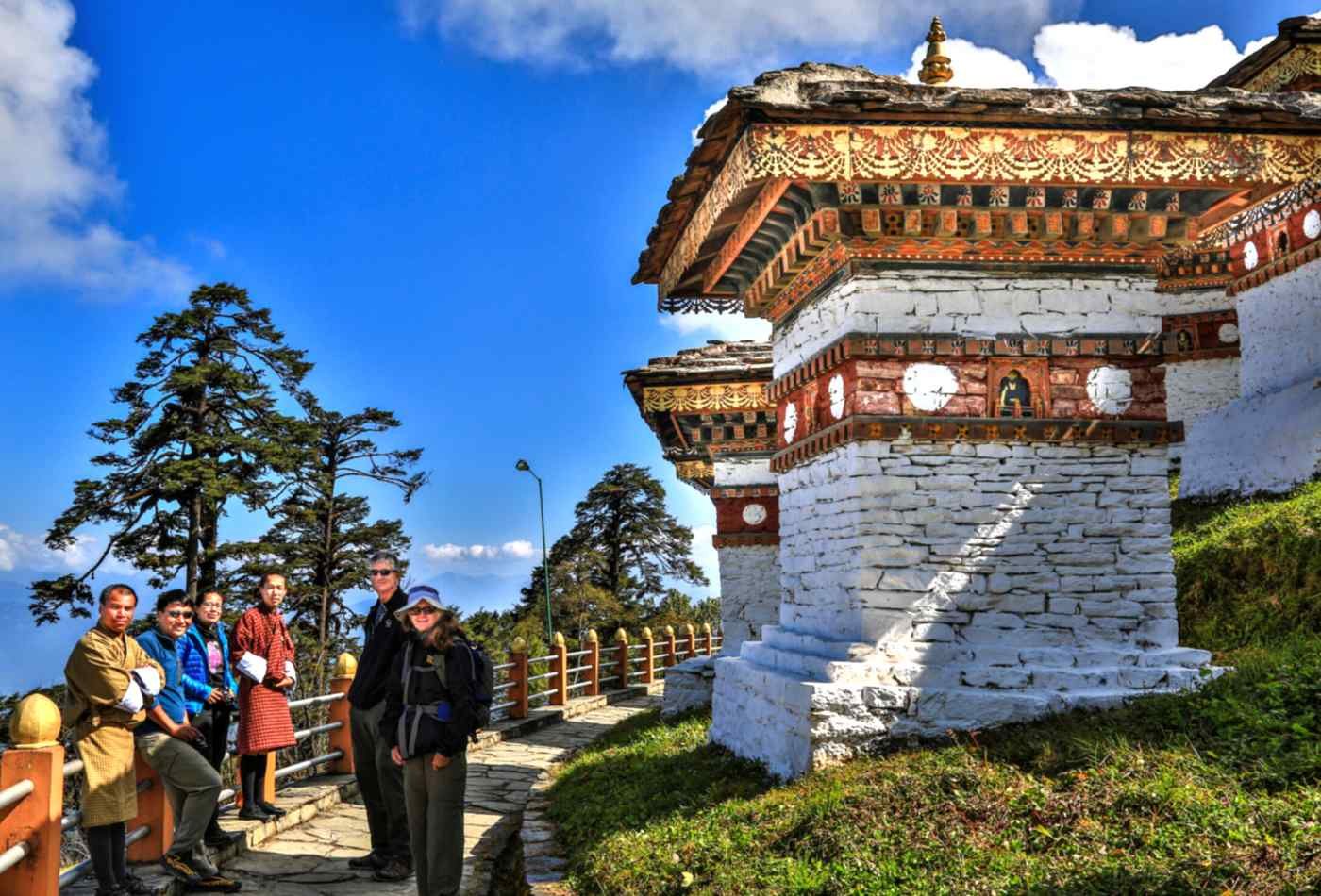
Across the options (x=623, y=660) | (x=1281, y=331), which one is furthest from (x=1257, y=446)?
(x=623, y=660)

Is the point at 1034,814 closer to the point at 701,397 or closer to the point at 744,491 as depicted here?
the point at 701,397

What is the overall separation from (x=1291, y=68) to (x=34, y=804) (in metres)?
18.0

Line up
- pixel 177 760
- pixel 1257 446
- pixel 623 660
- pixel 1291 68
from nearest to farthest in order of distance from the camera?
pixel 177 760 < pixel 1257 446 < pixel 1291 68 < pixel 623 660

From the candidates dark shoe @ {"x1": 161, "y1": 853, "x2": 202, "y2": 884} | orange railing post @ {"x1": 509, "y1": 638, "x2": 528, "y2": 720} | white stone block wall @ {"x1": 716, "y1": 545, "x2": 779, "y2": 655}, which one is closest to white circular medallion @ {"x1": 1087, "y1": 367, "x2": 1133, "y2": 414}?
white stone block wall @ {"x1": 716, "y1": 545, "x2": 779, "y2": 655}

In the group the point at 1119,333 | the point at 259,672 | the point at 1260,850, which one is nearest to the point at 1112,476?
the point at 1119,333

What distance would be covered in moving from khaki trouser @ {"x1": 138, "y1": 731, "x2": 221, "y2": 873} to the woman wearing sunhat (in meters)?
1.41

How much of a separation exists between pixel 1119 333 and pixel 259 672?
22.5 ft

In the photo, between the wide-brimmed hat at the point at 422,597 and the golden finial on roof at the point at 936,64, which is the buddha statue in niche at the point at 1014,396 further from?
the wide-brimmed hat at the point at 422,597

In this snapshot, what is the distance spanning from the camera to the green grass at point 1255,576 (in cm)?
963

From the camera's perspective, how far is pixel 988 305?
24.6ft

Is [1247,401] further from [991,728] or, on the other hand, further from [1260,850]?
[1260,850]

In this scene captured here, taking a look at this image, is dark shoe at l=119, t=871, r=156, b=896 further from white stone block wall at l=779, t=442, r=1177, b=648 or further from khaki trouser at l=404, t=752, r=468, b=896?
white stone block wall at l=779, t=442, r=1177, b=648

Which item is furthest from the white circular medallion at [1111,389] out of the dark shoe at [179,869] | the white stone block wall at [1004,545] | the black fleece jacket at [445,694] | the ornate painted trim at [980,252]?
the dark shoe at [179,869]

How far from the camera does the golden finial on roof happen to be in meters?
8.73
